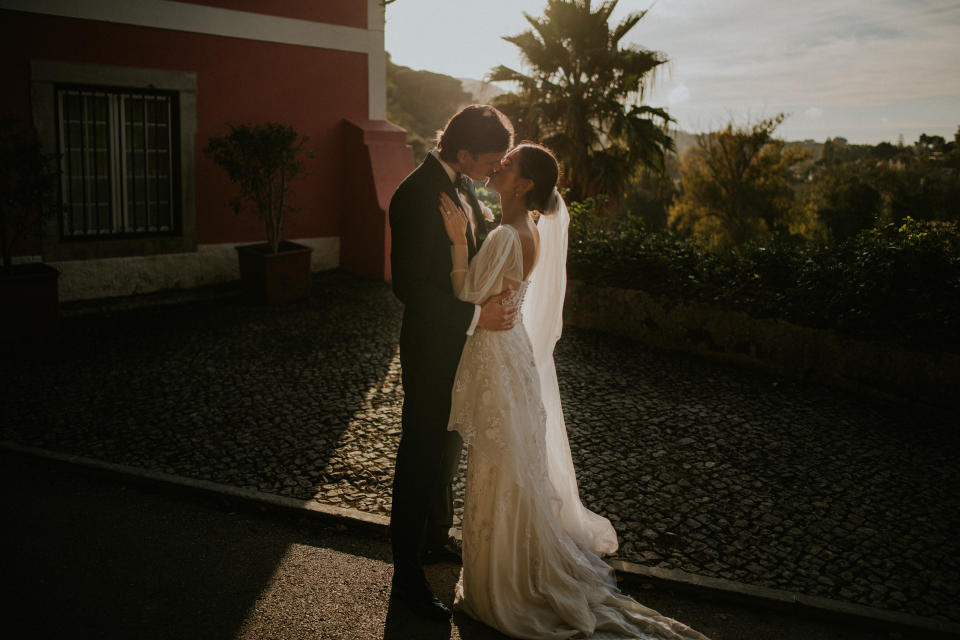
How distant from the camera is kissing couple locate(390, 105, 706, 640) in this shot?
310cm

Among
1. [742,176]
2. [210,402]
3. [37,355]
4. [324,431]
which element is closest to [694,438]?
[324,431]

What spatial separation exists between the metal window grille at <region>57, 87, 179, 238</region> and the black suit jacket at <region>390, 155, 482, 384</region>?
714 centimetres

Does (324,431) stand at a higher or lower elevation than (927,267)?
lower

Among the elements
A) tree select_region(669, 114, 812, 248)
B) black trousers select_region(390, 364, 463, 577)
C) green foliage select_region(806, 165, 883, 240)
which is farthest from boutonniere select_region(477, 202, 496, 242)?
tree select_region(669, 114, 812, 248)

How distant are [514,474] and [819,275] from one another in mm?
4953

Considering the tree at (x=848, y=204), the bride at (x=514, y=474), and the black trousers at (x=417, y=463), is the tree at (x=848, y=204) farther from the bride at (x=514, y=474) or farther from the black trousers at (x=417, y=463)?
the black trousers at (x=417, y=463)

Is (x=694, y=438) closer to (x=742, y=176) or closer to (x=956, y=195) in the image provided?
(x=956, y=195)

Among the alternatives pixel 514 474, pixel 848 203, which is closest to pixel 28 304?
pixel 514 474

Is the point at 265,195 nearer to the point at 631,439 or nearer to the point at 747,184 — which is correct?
the point at 631,439

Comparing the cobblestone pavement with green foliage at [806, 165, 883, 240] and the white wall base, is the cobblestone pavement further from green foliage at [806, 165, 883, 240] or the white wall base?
green foliage at [806, 165, 883, 240]

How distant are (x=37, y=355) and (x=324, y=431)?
3521mm

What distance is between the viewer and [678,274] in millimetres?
7633

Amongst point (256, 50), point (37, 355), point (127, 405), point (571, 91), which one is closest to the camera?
point (127, 405)

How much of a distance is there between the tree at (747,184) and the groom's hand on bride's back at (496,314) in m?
45.7
